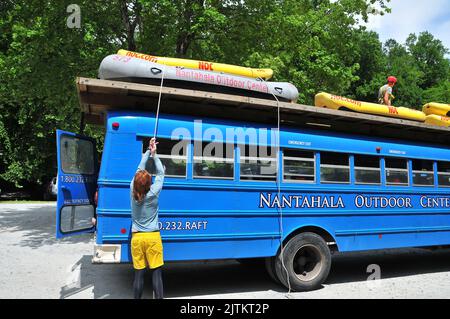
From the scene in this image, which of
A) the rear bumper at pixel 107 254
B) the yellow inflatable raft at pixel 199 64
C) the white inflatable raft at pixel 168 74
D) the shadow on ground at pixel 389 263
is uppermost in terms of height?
the yellow inflatable raft at pixel 199 64

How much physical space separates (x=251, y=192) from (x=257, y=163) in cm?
44

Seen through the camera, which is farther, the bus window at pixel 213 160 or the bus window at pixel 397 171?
the bus window at pixel 397 171

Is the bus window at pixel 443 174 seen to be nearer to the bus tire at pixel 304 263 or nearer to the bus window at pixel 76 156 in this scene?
the bus tire at pixel 304 263

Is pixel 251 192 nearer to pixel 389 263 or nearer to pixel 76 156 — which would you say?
pixel 76 156

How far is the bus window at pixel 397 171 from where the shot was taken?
7.29 metres

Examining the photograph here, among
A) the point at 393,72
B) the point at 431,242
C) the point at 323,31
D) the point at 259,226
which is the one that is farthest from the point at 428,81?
the point at 259,226

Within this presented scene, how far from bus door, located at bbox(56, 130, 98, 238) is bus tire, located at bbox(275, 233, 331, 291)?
287 cm

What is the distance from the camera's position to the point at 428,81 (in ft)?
141

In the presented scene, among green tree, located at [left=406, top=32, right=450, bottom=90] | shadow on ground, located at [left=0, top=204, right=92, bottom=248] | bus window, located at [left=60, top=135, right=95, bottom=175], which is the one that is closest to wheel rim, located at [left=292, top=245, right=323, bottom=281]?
bus window, located at [left=60, top=135, right=95, bottom=175]

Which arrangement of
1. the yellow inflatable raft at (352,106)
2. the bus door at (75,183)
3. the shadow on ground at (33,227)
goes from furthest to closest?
the shadow on ground at (33,227) → the yellow inflatable raft at (352,106) → the bus door at (75,183)

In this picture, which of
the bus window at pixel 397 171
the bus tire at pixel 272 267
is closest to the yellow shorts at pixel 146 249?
the bus tire at pixel 272 267

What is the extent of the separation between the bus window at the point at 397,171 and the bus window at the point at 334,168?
920 mm

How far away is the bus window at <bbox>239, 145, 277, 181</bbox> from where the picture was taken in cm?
606

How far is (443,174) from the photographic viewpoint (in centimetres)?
798
